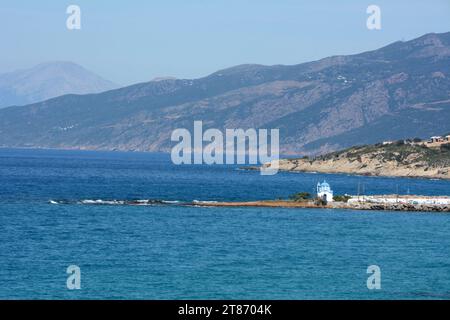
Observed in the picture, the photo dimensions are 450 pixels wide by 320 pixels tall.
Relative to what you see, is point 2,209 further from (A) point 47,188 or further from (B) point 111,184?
(B) point 111,184

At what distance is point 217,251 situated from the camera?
66.0m

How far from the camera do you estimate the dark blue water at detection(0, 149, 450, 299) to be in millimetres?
48312

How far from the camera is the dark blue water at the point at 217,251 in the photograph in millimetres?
48312

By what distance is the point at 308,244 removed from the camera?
7212 centimetres

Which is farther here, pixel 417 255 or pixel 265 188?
pixel 265 188

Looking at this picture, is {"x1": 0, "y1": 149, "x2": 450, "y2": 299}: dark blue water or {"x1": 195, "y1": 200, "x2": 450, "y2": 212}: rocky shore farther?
{"x1": 195, "y1": 200, "x2": 450, "y2": 212}: rocky shore

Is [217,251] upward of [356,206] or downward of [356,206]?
upward

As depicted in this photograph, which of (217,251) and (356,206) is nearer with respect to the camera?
(217,251)

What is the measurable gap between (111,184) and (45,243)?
96.2m

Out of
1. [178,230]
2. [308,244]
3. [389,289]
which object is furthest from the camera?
[178,230]

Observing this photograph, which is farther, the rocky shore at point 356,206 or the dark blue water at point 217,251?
the rocky shore at point 356,206
